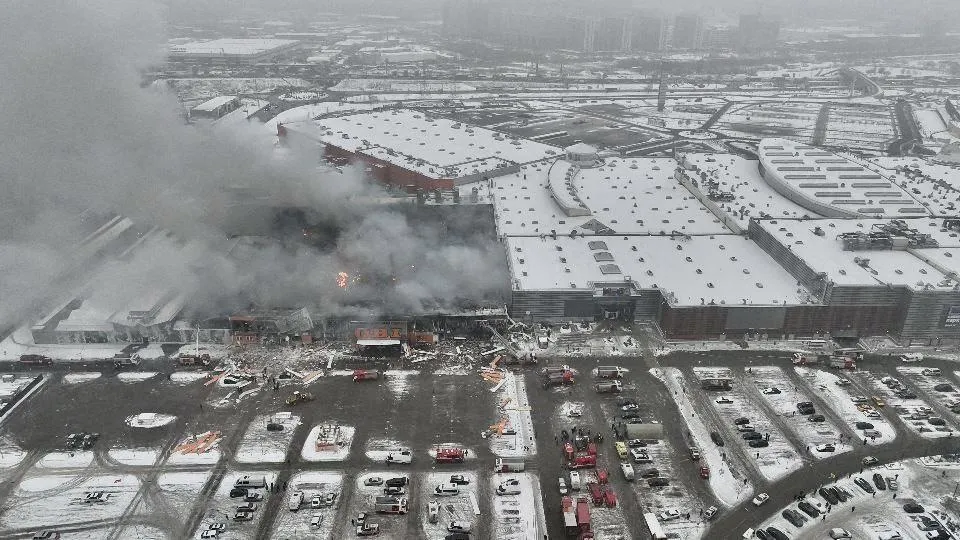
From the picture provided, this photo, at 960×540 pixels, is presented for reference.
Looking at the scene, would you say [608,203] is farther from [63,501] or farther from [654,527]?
[63,501]

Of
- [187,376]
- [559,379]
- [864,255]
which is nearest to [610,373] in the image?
[559,379]

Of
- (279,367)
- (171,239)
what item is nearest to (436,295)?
(279,367)

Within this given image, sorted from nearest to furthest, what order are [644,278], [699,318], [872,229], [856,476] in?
[856,476], [699,318], [644,278], [872,229]

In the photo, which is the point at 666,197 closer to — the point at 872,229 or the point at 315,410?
the point at 872,229

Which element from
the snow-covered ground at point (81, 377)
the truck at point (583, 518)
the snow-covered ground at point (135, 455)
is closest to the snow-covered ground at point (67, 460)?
the snow-covered ground at point (135, 455)

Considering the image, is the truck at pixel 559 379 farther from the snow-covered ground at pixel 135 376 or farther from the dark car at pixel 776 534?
the snow-covered ground at pixel 135 376

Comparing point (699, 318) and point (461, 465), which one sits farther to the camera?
point (699, 318)

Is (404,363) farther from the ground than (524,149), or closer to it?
closer to it
